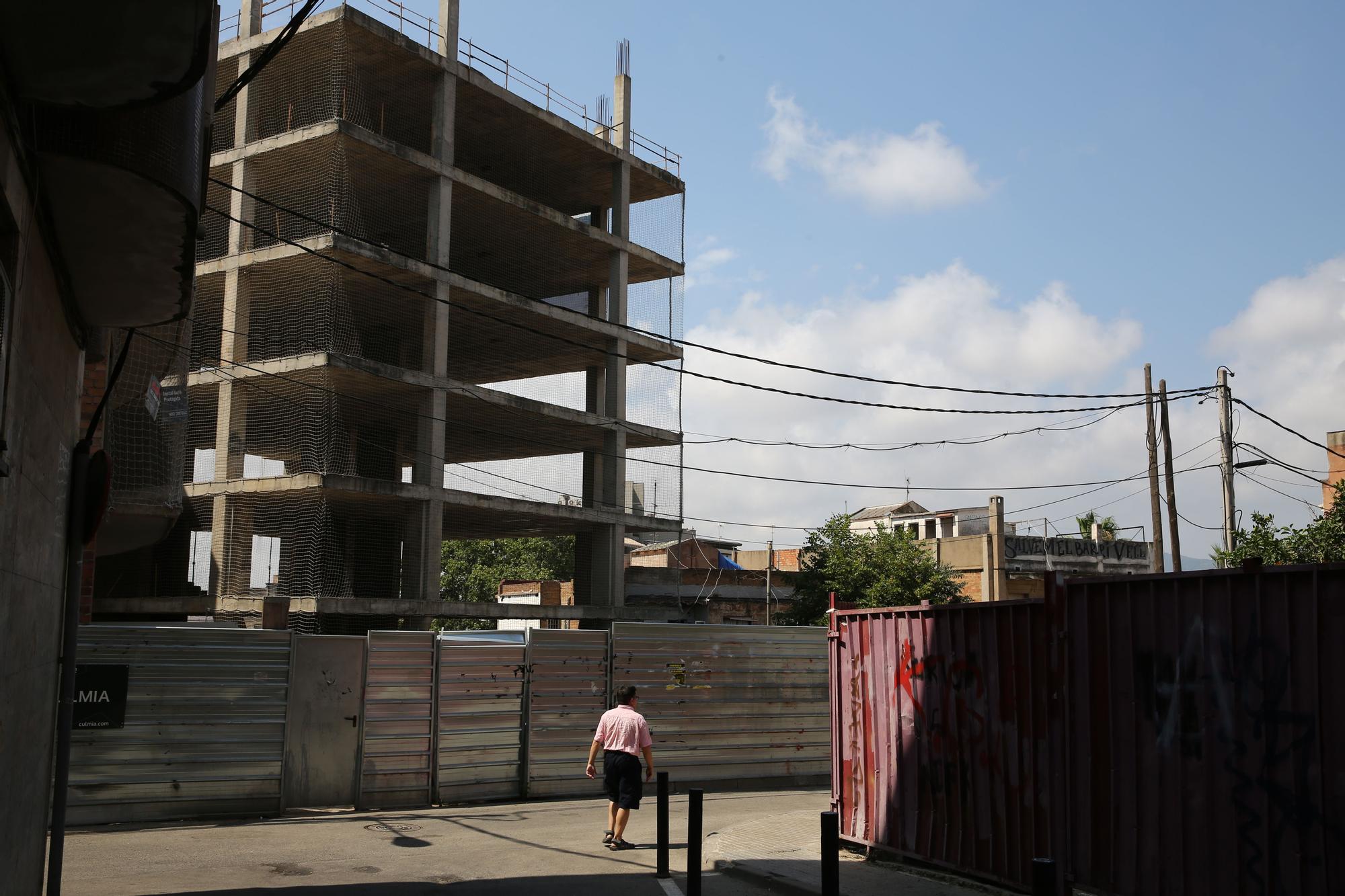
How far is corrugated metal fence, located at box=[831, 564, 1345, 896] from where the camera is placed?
6.52 metres

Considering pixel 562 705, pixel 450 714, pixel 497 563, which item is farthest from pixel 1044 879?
pixel 497 563

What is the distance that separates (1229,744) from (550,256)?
1317 inches

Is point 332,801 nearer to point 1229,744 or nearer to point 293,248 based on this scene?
point 1229,744

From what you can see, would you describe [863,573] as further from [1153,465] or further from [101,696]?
[101,696]

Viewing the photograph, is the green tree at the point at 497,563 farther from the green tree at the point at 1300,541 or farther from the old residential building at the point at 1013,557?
the green tree at the point at 1300,541

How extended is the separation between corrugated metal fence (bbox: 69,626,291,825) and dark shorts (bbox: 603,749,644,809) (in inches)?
196

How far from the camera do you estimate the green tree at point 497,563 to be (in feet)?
225

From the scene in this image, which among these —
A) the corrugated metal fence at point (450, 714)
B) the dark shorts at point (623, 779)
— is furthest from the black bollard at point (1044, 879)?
the corrugated metal fence at point (450, 714)

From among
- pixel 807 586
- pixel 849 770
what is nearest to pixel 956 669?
pixel 849 770

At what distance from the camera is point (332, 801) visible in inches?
581

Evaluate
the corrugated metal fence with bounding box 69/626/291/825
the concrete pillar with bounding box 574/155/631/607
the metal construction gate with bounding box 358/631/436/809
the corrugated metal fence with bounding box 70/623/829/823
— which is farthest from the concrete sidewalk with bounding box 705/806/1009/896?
the concrete pillar with bounding box 574/155/631/607

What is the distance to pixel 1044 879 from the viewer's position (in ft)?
17.5

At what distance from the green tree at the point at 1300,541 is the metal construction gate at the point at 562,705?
43.6 feet

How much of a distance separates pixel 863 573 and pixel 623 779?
33.6 metres
